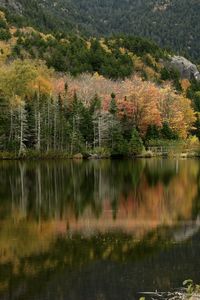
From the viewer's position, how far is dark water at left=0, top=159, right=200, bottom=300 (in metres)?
19.0

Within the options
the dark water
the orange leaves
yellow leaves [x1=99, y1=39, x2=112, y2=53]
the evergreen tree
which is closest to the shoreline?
the evergreen tree

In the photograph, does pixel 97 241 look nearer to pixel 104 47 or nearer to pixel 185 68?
pixel 104 47

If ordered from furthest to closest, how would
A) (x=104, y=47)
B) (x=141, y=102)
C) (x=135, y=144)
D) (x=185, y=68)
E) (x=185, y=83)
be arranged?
1. (x=185, y=68)
2. (x=104, y=47)
3. (x=185, y=83)
4. (x=141, y=102)
5. (x=135, y=144)

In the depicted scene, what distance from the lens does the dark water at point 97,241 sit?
62.5ft

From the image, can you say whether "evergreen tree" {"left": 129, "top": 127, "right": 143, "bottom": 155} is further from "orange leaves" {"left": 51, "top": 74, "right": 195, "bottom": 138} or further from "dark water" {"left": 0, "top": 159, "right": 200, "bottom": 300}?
"dark water" {"left": 0, "top": 159, "right": 200, "bottom": 300}

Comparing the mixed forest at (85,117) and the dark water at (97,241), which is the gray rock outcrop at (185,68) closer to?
the mixed forest at (85,117)

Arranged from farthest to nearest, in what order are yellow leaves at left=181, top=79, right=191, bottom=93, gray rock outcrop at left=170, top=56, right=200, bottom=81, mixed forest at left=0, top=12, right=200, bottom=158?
gray rock outcrop at left=170, top=56, right=200, bottom=81, yellow leaves at left=181, top=79, right=191, bottom=93, mixed forest at left=0, top=12, right=200, bottom=158

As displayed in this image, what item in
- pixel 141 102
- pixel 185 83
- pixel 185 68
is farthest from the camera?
pixel 185 68

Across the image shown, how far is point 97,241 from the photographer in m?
25.2

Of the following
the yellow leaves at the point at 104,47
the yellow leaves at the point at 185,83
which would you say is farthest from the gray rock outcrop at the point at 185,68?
the yellow leaves at the point at 104,47

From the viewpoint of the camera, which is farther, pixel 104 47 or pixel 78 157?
A: pixel 104 47

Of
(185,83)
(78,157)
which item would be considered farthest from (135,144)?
(185,83)

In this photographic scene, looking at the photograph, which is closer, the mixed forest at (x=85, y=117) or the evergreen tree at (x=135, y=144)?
the mixed forest at (x=85, y=117)

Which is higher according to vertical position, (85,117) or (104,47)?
(104,47)
